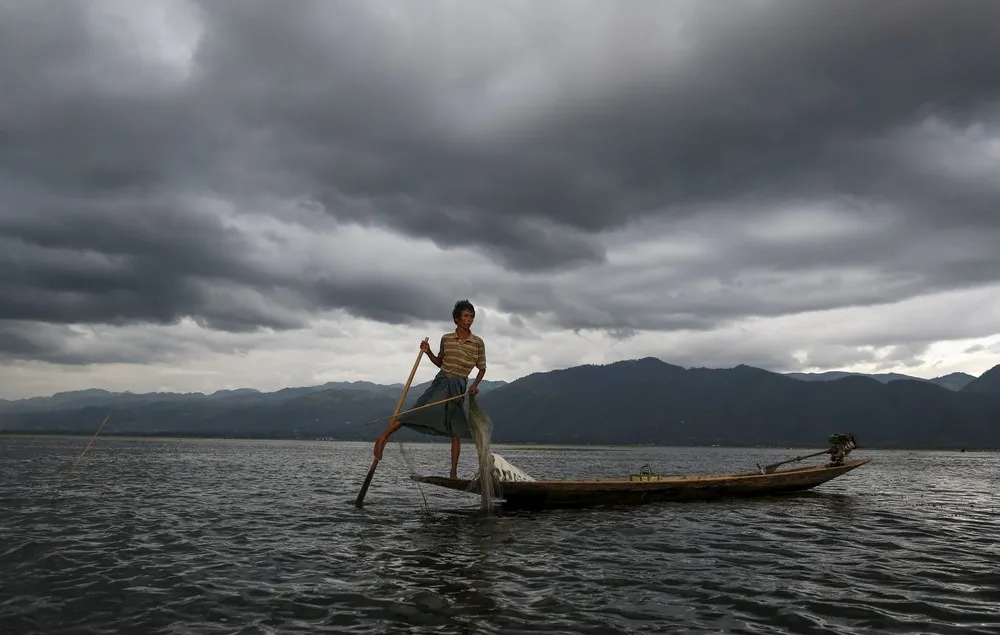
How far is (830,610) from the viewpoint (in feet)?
29.7

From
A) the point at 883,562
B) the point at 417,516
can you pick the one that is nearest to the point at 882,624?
the point at 883,562

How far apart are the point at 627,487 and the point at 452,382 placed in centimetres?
744

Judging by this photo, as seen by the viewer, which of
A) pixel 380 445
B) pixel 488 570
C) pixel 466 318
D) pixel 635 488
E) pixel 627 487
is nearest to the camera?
pixel 488 570

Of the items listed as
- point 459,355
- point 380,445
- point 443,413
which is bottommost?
point 380,445

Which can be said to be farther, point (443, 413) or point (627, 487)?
point (627, 487)

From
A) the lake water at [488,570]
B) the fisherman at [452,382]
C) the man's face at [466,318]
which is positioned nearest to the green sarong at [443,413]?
the fisherman at [452,382]

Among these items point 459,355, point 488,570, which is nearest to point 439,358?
point 459,355

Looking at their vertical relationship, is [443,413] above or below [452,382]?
below

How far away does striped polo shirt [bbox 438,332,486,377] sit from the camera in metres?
17.9

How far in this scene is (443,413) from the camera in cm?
1797

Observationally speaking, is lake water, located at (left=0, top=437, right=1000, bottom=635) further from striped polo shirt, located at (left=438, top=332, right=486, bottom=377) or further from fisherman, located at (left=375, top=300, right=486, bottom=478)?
striped polo shirt, located at (left=438, top=332, right=486, bottom=377)

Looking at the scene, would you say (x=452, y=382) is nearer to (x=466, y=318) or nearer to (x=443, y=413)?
(x=443, y=413)

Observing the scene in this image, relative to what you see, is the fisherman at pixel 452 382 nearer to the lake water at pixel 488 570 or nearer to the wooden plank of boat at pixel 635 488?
the wooden plank of boat at pixel 635 488

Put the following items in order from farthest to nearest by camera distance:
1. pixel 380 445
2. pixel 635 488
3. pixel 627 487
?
pixel 635 488 → pixel 627 487 → pixel 380 445
